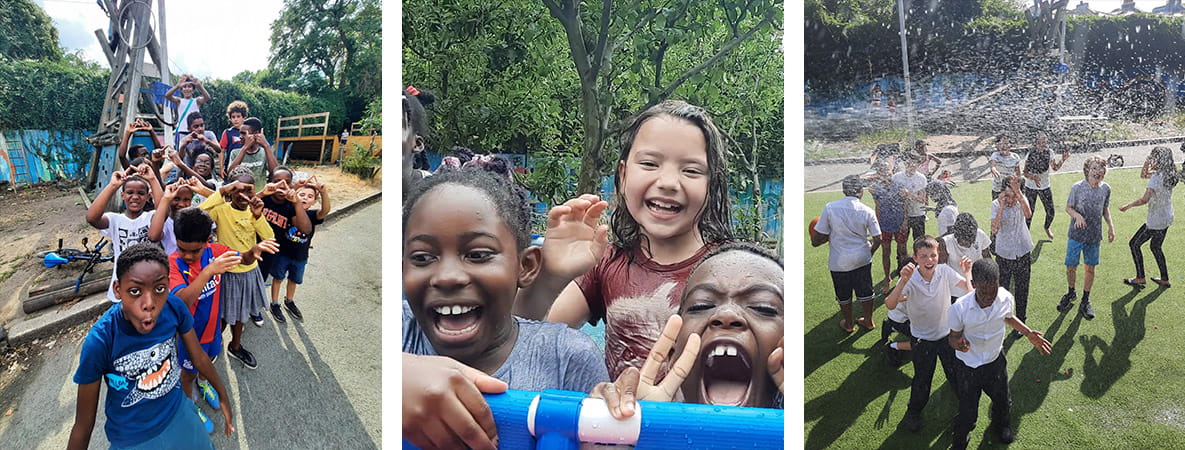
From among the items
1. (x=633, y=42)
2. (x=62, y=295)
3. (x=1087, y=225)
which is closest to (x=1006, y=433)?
(x=1087, y=225)

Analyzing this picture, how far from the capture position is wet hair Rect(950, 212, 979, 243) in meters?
3.23

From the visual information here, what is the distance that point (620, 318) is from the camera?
3191 mm

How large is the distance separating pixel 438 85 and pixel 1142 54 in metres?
3.36

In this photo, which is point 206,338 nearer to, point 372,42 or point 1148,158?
point 372,42

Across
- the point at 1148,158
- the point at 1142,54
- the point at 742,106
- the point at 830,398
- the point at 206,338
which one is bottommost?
the point at 830,398

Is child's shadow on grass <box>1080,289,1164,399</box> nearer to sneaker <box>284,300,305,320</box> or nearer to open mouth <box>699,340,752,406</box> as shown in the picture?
open mouth <box>699,340,752,406</box>

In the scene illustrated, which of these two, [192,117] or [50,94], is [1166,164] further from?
[50,94]

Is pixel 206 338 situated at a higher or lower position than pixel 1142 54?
lower

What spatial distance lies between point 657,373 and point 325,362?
161 centimetres

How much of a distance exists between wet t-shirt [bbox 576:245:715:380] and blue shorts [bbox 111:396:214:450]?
6.14ft

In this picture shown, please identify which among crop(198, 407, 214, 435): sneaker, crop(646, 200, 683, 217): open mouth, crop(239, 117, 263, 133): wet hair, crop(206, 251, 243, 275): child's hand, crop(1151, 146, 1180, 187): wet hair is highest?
crop(239, 117, 263, 133): wet hair

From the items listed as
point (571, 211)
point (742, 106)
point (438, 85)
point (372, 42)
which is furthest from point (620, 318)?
point (372, 42)

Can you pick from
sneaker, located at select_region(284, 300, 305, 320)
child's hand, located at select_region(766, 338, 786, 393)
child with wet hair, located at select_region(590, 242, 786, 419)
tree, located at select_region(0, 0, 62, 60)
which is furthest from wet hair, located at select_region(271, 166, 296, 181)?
child's hand, located at select_region(766, 338, 786, 393)

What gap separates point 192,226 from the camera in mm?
3199
